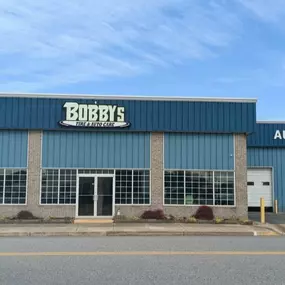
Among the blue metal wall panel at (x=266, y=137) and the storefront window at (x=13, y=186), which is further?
the blue metal wall panel at (x=266, y=137)

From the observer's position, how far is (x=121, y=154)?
19.5 meters

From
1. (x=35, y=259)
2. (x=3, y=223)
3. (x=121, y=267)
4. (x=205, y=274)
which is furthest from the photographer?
(x=3, y=223)

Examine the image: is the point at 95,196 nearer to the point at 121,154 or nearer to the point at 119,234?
the point at 121,154

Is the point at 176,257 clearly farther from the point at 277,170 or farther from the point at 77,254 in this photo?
the point at 277,170

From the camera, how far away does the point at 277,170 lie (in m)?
24.4

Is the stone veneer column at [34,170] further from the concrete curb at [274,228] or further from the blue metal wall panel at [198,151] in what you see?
the concrete curb at [274,228]

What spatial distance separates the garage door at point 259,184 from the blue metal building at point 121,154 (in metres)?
5.49

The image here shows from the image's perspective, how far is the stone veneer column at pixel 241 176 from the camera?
19.2m

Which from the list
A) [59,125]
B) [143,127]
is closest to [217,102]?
[143,127]

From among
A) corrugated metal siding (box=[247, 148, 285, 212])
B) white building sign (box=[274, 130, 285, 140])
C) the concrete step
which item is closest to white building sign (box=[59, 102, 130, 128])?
the concrete step

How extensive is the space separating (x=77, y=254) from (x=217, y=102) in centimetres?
1179

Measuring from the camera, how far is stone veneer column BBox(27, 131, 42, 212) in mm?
18828

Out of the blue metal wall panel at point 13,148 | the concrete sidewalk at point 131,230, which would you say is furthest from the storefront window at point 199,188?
the blue metal wall panel at point 13,148

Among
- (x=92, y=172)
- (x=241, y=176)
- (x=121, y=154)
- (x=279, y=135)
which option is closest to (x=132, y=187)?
(x=121, y=154)
